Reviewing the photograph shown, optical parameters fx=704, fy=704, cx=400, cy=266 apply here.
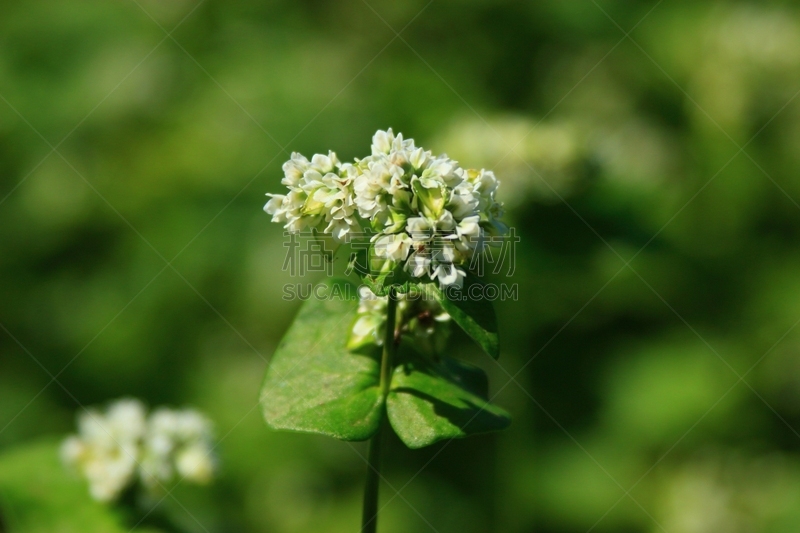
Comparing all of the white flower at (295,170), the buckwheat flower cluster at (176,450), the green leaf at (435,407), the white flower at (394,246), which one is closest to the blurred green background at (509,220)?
the buckwheat flower cluster at (176,450)

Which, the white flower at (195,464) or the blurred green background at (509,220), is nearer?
the white flower at (195,464)

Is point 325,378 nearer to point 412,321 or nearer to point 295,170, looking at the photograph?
point 412,321

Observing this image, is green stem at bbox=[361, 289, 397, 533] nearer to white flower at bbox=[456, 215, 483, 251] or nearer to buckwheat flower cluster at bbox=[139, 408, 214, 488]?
white flower at bbox=[456, 215, 483, 251]

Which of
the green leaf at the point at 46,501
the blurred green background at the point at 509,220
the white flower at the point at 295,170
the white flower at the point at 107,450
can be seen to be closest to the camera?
the white flower at the point at 295,170

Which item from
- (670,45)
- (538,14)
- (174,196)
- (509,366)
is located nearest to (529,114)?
(538,14)

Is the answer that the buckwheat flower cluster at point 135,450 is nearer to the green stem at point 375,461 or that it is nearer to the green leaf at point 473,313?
the green stem at point 375,461

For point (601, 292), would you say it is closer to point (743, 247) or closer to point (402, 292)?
point (743, 247)
